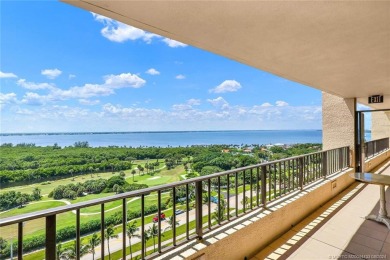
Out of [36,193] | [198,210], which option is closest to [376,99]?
[198,210]

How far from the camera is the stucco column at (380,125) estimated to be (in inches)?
444

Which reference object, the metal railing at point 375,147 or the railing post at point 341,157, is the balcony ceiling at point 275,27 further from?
the metal railing at point 375,147

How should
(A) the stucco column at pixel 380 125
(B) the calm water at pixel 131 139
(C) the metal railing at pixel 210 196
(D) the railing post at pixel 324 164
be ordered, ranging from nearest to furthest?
(C) the metal railing at pixel 210 196, (D) the railing post at pixel 324 164, (A) the stucco column at pixel 380 125, (B) the calm water at pixel 131 139

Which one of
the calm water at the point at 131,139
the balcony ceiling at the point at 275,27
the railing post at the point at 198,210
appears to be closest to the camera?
the balcony ceiling at the point at 275,27

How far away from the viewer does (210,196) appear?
8.09ft

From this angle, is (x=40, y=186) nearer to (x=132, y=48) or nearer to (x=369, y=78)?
(x=369, y=78)

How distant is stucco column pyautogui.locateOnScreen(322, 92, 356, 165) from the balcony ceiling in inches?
136

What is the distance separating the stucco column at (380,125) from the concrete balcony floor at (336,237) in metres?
9.47

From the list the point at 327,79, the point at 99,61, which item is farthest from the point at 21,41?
the point at 99,61

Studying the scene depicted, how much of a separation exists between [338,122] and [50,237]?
23.1ft

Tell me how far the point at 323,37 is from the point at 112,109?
1619 inches

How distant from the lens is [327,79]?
3.78 meters

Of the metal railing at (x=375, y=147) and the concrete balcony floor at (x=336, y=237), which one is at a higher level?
the metal railing at (x=375, y=147)

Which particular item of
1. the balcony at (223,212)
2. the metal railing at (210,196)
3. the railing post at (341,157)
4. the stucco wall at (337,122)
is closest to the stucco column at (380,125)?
the stucco wall at (337,122)
